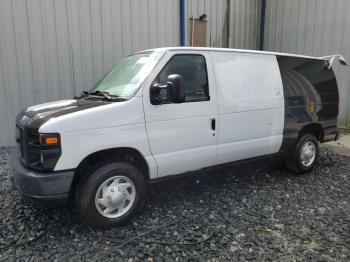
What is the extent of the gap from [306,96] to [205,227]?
288 cm

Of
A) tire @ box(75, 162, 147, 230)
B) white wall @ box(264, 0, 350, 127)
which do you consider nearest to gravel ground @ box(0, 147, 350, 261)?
tire @ box(75, 162, 147, 230)

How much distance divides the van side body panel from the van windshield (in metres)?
2.19

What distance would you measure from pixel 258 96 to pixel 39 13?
4982 millimetres

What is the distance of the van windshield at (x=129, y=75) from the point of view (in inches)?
139

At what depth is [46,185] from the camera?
3000 mm

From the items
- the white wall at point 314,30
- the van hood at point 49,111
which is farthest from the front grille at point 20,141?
the white wall at point 314,30

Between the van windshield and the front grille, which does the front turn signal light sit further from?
the van windshield

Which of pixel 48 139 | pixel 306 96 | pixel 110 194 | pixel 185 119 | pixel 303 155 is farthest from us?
pixel 303 155

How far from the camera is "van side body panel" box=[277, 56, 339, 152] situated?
484 cm

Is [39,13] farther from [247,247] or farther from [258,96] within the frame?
[247,247]

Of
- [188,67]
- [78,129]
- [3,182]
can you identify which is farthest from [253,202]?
[3,182]

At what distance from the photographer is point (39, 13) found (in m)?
6.54

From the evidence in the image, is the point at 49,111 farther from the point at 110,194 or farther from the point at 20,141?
the point at 110,194

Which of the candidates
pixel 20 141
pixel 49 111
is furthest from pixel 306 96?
pixel 20 141
